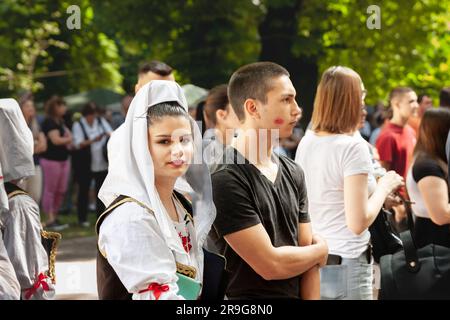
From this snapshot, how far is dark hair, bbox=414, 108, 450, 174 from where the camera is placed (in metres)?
6.42

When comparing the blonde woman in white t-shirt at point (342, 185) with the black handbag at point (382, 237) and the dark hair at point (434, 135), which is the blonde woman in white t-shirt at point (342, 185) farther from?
the dark hair at point (434, 135)

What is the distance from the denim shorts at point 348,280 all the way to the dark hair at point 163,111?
5.56 feet

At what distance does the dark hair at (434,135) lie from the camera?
253 inches

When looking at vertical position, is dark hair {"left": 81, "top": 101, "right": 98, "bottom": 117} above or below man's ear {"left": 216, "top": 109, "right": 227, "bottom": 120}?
below

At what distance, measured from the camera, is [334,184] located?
16.3 feet

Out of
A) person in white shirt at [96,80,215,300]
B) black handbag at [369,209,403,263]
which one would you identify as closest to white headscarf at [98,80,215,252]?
person in white shirt at [96,80,215,300]

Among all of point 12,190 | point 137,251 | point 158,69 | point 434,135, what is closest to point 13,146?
point 12,190

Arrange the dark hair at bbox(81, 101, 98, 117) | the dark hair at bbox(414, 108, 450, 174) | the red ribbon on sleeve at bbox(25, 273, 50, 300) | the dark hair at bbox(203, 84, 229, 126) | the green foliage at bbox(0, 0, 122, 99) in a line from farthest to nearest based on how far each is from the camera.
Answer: the green foliage at bbox(0, 0, 122, 99)
the dark hair at bbox(81, 101, 98, 117)
the dark hair at bbox(203, 84, 229, 126)
the dark hair at bbox(414, 108, 450, 174)
the red ribbon on sleeve at bbox(25, 273, 50, 300)

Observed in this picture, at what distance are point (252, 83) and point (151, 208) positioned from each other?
1.15 meters

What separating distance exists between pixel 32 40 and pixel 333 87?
20.0 metres

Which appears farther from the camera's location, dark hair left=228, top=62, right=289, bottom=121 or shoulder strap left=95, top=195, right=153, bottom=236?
dark hair left=228, top=62, right=289, bottom=121

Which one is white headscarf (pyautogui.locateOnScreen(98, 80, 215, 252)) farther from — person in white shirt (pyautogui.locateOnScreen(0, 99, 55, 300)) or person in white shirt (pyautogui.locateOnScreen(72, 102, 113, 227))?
person in white shirt (pyautogui.locateOnScreen(72, 102, 113, 227))

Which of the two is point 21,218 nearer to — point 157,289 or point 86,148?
point 157,289

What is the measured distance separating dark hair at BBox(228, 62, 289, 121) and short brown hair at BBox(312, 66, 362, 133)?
0.96m
